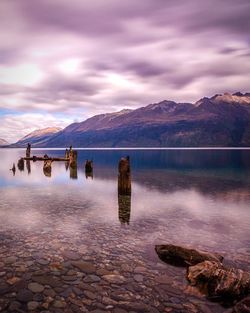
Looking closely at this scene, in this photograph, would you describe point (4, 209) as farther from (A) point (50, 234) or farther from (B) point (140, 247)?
(B) point (140, 247)

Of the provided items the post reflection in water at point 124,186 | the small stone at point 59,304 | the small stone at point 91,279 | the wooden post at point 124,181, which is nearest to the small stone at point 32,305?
the small stone at point 59,304

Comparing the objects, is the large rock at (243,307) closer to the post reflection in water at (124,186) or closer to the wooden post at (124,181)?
the post reflection in water at (124,186)

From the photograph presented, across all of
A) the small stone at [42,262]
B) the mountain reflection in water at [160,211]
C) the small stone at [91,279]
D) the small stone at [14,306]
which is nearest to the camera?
the small stone at [14,306]

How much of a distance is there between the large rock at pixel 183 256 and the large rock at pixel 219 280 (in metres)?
1.11

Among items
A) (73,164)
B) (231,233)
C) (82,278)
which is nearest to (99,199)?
(231,233)

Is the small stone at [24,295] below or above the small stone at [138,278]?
above

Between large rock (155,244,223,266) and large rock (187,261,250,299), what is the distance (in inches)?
43.8

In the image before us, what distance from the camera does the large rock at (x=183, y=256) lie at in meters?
11.7

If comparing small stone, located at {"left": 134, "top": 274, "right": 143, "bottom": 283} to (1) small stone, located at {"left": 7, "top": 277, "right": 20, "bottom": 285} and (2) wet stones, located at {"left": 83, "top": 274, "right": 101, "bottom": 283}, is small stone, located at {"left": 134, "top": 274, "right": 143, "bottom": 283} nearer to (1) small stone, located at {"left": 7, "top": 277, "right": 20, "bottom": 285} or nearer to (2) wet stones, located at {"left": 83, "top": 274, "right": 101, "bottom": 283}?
(2) wet stones, located at {"left": 83, "top": 274, "right": 101, "bottom": 283}

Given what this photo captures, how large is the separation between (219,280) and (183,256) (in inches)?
100

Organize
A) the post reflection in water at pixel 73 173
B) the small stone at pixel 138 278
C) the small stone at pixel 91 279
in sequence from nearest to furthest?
the small stone at pixel 91 279 < the small stone at pixel 138 278 < the post reflection in water at pixel 73 173

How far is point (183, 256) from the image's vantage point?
1219 centimetres

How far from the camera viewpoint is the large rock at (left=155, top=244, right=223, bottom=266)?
11.7 meters

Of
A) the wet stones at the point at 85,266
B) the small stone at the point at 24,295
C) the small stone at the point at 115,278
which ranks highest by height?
the small stone at the point at 24,295
